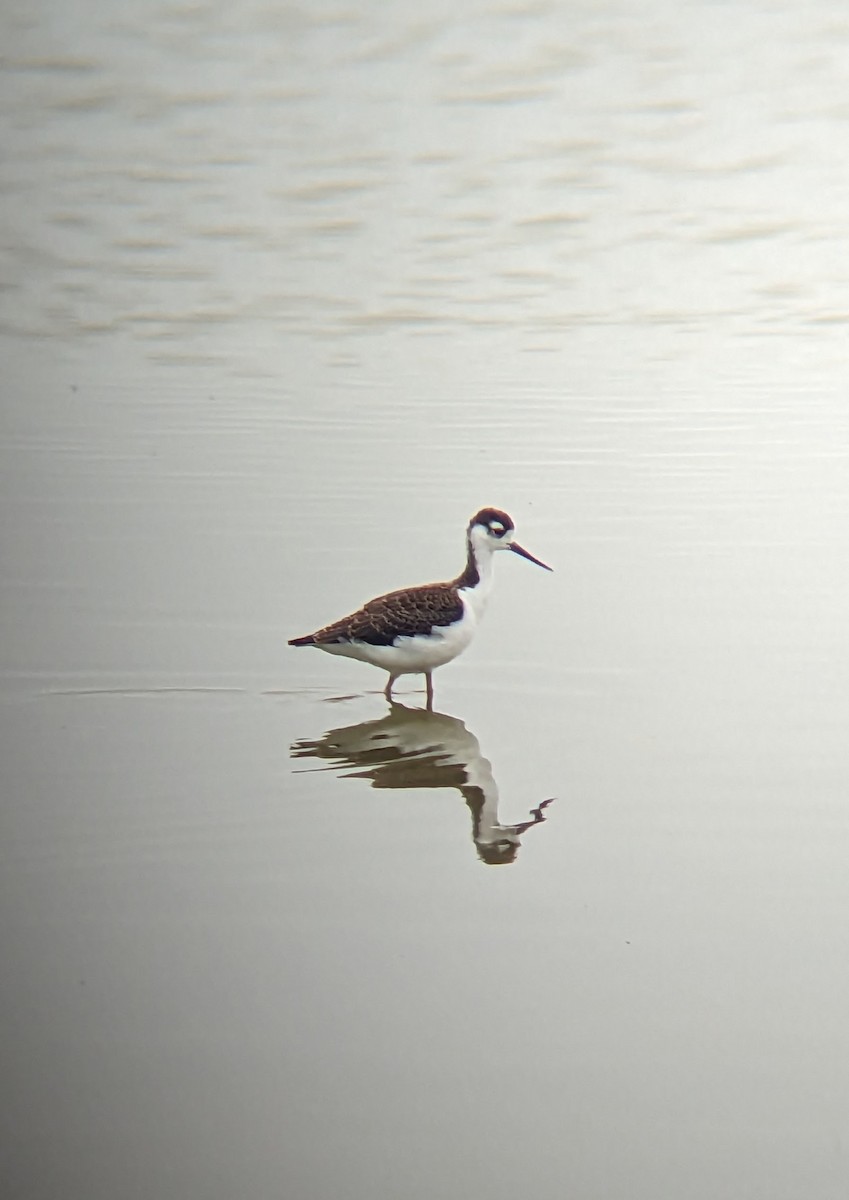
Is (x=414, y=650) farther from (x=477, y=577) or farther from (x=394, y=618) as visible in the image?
(x=477, y=577)

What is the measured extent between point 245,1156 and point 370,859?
1.71 metres

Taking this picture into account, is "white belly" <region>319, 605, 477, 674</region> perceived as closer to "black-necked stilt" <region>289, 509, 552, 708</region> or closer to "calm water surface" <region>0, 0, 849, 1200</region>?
"black-necked stilt" <region>289, 509, 552, 708</region>

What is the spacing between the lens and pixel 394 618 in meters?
7.60

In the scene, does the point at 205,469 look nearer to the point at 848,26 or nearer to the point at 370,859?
the point at 370,859

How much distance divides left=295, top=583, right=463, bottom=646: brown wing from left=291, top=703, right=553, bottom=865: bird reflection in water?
347mm

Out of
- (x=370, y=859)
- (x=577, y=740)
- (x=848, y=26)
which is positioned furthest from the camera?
(x=848, y=26)

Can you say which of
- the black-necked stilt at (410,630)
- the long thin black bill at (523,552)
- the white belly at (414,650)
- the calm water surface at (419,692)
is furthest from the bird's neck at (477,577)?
the white belly at (414,650)

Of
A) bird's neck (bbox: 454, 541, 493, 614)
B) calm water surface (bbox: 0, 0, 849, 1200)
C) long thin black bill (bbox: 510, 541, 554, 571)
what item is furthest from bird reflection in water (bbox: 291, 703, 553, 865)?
long thin black bill (bbox: 510, 541, 554, 571)

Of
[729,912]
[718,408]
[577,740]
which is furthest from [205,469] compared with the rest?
[729,912]

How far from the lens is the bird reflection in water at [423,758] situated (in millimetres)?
6062

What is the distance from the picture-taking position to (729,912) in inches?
209

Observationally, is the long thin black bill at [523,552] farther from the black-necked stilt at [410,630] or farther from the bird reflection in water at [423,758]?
the bird reflection in water at [423,758]

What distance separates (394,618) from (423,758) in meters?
0.91

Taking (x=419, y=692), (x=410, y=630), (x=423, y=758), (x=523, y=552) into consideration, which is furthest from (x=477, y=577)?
(x=423, y=758)
